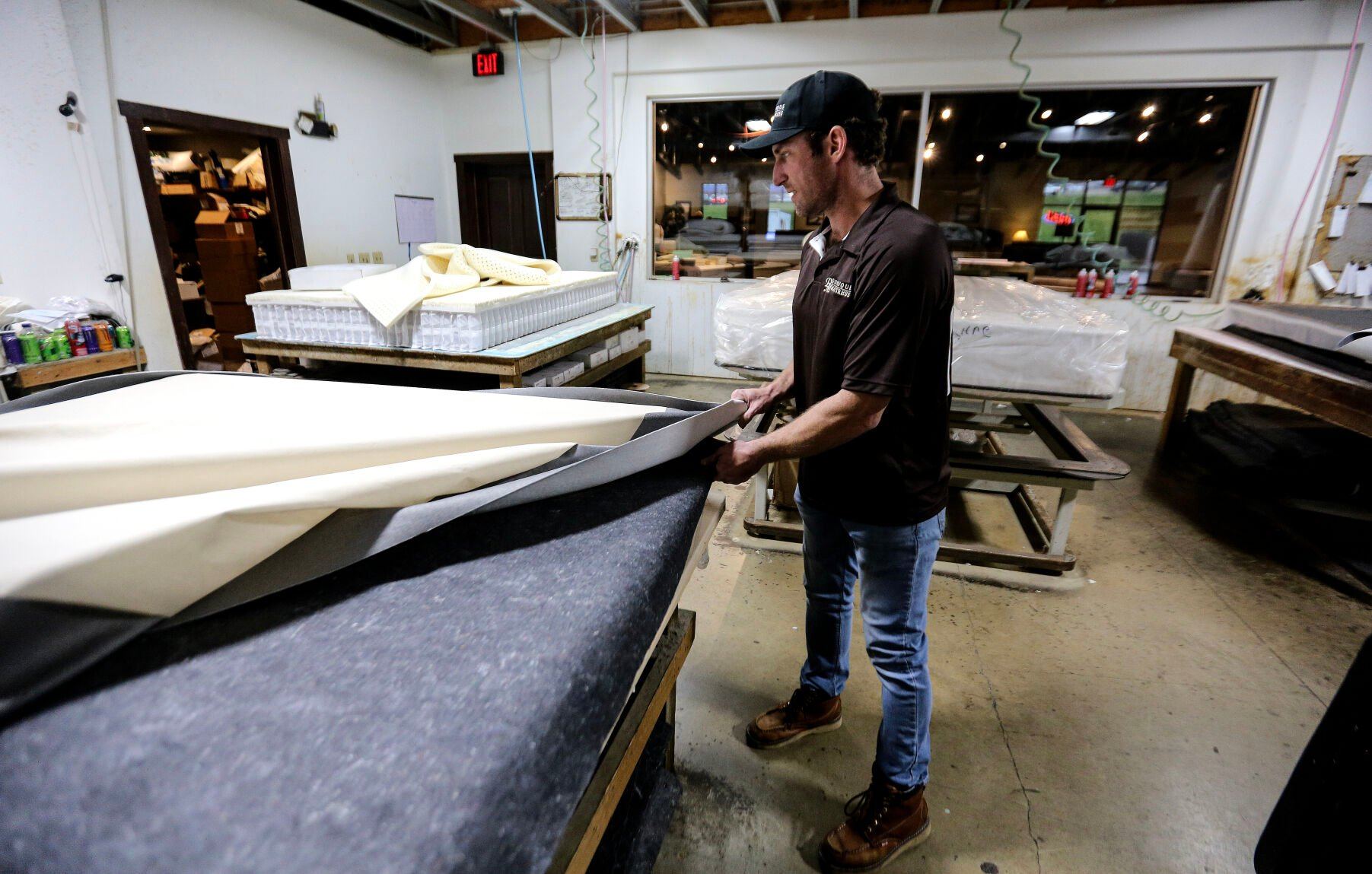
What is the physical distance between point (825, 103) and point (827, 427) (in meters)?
0.66

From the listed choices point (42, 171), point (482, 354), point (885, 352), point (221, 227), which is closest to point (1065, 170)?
point (482, 354)

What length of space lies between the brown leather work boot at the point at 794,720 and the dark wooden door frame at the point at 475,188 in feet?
16.3

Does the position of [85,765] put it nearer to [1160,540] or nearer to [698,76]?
[1160,540]

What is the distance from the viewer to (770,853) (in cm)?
146

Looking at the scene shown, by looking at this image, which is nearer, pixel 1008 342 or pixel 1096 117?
pixel 1008 342

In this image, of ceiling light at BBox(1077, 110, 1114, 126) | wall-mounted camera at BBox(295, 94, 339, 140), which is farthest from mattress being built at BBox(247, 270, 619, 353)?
ceiling light at BBox(1077, 110, 1114, 126)

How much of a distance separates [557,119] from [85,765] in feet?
18.9

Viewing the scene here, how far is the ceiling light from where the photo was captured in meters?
4.58

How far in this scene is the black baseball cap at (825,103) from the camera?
1.28 metres

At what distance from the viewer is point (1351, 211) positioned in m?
4.18

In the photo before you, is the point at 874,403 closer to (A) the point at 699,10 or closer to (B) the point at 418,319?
(B) the point at 418,319

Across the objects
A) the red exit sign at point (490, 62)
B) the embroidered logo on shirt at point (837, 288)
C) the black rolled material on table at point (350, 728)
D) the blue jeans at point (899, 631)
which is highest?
the red exit sign at point (490, 62)

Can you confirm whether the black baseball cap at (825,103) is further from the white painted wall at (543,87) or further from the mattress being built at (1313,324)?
the white painted wall at (543,87)

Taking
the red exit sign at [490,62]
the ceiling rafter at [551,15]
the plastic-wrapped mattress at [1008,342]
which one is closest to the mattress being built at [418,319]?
the plastic-wrapped mattress at [1008,342]
